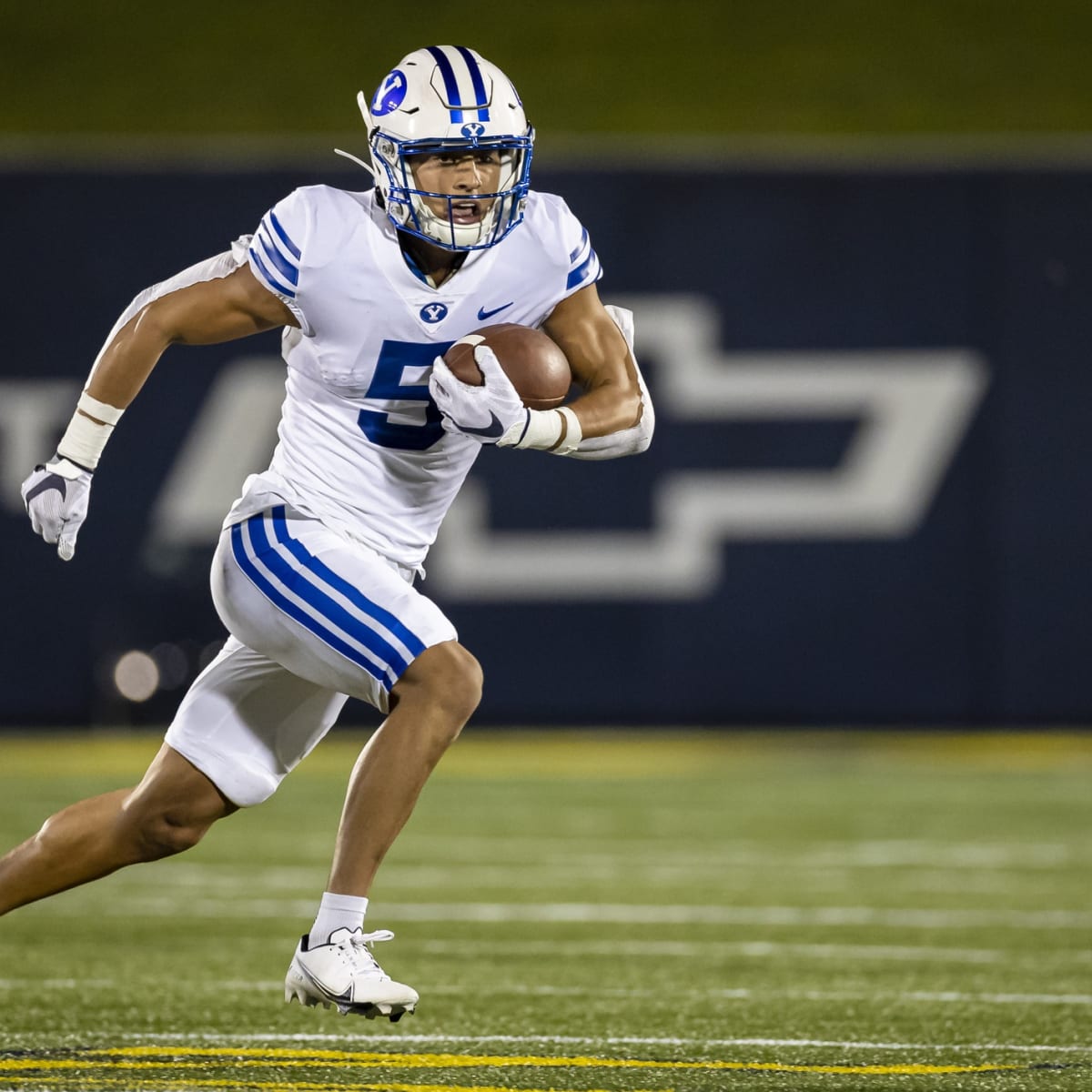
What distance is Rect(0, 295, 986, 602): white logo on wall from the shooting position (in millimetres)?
8742

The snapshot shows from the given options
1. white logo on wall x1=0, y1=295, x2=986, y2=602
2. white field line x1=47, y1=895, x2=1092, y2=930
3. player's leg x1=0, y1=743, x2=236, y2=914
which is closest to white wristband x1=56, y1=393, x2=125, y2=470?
player's leg x1=0, y1=743, x2=236, y2=914

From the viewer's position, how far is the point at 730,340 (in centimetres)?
880

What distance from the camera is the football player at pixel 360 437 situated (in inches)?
120

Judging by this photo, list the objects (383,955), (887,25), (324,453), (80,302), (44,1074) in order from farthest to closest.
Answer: (887,25) < (80,302) < (383,955) < (324,453) < (44,1074)

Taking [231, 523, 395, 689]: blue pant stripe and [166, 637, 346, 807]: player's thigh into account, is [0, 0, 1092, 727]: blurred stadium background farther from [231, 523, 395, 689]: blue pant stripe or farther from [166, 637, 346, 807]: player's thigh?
[231, 523, 395, 689]: blue pant stripe

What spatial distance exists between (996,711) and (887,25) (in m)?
3.44

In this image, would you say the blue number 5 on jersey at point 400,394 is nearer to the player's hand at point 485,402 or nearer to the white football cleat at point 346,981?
the player's hand at point 485,402

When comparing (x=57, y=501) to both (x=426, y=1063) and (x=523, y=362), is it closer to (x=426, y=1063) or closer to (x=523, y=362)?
(x=523, y=362)

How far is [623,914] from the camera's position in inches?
197

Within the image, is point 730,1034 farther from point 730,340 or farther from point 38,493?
point 730,340

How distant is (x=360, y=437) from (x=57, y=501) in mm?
467

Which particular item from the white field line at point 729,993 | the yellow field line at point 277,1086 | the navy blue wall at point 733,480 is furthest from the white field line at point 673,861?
the navy blue wall at point 733,480

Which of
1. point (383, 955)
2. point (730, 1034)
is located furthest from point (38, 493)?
point (383, 955)

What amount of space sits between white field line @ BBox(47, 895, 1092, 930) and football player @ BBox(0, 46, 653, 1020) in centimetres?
176
